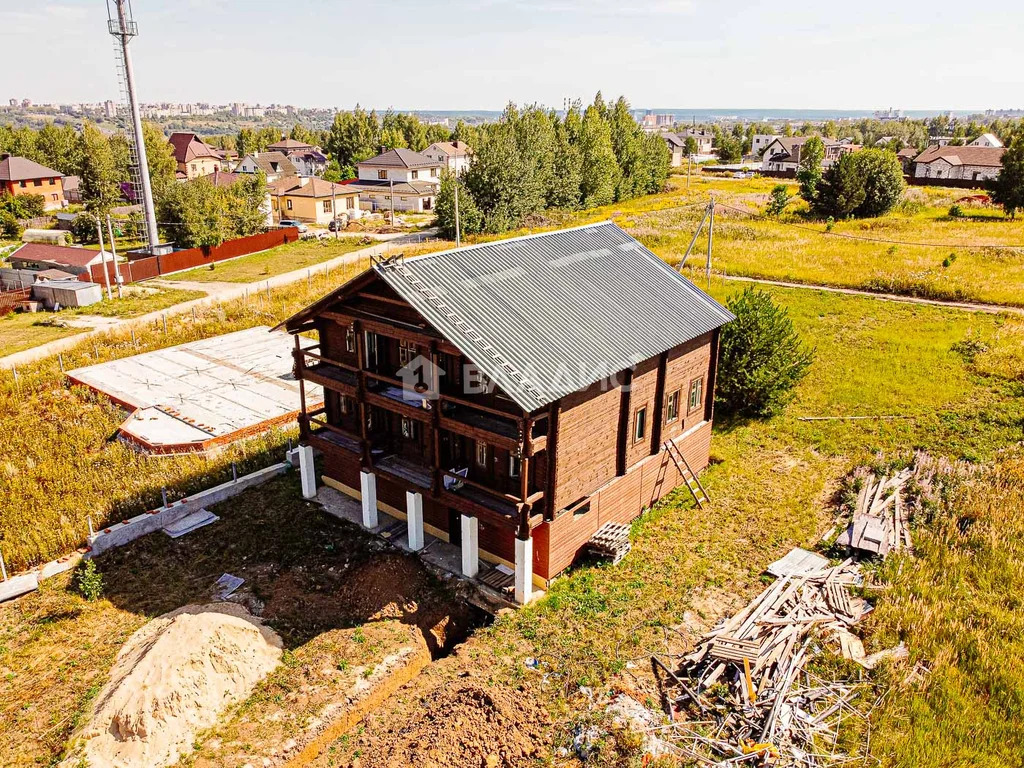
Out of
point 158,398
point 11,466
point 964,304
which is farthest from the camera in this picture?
point 964,304

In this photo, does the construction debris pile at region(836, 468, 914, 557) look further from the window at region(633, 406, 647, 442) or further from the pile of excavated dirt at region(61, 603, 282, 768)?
the pile of excavated dirt at region(61, 603, 282, 768)

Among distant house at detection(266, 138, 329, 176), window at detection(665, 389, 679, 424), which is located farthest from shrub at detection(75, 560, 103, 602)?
distant house at detection(266, 138, 329, 176)

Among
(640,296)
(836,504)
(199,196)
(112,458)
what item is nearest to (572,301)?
(640,296)

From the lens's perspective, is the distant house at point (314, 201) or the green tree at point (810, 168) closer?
the green tree at point (810, 168)

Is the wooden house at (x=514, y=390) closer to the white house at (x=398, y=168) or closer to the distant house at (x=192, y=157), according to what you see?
the white house at (x=398, y=168)

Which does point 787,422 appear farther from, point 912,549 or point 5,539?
point 5,539

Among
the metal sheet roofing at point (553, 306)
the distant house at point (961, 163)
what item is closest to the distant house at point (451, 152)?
the distant house at point (961, 163)

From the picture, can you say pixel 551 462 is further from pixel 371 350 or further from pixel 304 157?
pixel 304 157

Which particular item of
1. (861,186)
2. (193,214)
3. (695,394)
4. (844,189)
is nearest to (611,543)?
(695,394)
